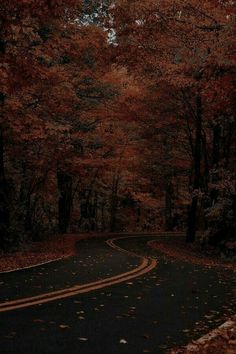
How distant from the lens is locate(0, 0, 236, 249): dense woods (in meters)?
14.7

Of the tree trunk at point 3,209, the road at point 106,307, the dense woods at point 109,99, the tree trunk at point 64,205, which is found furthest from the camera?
the tree trunk at point 64,205

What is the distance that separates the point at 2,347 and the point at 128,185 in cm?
3723

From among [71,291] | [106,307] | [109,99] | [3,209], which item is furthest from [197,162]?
[106,307]

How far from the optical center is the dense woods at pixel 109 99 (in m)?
14.7

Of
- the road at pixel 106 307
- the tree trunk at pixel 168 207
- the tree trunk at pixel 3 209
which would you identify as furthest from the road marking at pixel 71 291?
the tree trunk at pixel 168 207

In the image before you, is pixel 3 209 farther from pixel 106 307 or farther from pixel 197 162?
pixel 197 162

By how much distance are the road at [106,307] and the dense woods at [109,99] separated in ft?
18.1

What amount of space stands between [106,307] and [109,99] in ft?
66.0

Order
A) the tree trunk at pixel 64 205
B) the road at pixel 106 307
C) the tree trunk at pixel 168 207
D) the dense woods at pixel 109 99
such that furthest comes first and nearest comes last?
1. the tree trunk at pixel 168 207
2. the tree trunk at pixel 64 205
3. the dense woods at pixel 109 99
4. the road at pixel 106 307

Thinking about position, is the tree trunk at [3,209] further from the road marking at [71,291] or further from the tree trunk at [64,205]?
the tree trunk at [64,205]

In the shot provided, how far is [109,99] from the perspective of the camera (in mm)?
27703

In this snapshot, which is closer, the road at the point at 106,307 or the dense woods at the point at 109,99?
the road at the point at 106,307

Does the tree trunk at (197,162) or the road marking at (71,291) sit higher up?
the tree trunk at (197,162)

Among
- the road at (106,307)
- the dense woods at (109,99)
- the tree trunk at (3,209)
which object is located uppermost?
the dense woods at (109,99)
